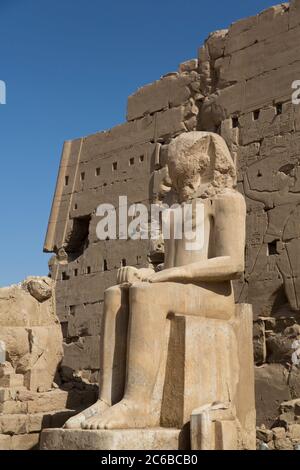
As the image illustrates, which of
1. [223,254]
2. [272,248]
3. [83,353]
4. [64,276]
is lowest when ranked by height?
[223,254]

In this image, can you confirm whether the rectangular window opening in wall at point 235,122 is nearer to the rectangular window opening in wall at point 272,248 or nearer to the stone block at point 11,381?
the rectangular window opening in wall at point 272,248

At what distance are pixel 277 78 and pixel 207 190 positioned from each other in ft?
16.8

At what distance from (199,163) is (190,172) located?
88 millimetres

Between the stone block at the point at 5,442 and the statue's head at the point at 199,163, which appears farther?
the stone block at the point at 5,442

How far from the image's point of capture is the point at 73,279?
481 inches

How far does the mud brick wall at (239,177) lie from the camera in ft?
27.9

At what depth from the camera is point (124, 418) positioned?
3.70 m

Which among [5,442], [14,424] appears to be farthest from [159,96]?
[5,442]

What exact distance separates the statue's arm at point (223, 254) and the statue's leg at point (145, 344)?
3.9 inches

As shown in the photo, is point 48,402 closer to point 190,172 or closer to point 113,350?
point 113,350

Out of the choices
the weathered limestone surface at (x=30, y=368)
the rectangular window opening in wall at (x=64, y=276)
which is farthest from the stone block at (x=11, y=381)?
the rectangular window opening in wall at (x=64, y=276)
